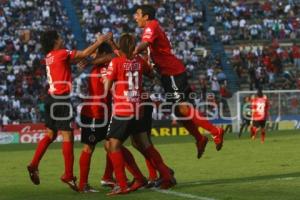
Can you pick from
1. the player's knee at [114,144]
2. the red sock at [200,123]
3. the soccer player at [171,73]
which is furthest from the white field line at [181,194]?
the red sock at [200,123]

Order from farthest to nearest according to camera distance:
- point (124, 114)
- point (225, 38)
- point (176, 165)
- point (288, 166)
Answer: point (225, 38)
point (176, 165)
point (288, 166)
point (124, 114)

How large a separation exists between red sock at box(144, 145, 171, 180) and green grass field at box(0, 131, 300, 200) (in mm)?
Answer: 286

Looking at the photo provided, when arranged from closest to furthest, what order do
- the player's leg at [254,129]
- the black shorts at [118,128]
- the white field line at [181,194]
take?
the white field line at [181,194]
the black shorts at [118,128]
the player's leg at [254,129]

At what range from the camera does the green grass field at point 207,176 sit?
10.5 m

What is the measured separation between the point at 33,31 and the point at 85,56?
28.6m

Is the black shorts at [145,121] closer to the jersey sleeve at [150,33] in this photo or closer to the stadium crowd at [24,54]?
the jersey sleeve at [150,33]

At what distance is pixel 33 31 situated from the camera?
129 ft

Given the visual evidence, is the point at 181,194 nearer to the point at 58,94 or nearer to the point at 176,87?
the point at 176,87

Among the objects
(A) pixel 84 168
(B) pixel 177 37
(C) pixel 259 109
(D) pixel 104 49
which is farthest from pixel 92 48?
(B) pixel 177 37

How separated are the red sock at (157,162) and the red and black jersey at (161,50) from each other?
1362 mm

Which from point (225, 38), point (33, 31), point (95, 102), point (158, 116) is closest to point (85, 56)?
point (95, 102)

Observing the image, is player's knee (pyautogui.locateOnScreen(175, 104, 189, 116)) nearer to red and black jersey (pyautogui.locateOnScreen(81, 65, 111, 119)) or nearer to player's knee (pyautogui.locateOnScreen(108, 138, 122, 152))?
red and black jersey (pyautogui.locateOnScreen(81, 65, 111, 119))

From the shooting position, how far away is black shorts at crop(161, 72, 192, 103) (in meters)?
12.1

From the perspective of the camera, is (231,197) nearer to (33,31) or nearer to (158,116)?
(158,116)
